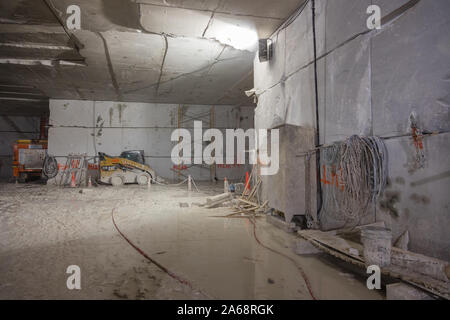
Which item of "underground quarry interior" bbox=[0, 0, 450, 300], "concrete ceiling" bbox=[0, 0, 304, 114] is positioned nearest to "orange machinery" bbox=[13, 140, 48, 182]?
"concrete ceiling" bbox=[0, 0, 304, 114]

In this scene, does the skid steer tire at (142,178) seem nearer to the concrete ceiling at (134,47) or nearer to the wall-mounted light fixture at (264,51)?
the concrete ceiling at (134,47)

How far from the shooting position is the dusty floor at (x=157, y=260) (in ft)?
8.13

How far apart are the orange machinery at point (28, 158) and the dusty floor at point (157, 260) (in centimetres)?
895

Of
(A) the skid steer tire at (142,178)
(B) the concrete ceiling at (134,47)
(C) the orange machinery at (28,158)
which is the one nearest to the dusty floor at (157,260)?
(B) the concrete ceiling at (134,47)

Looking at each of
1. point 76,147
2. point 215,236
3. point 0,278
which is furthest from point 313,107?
point 76,147

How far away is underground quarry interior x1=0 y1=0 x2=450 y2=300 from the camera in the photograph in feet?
8.33

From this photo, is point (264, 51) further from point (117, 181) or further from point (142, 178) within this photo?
point (117, 181)

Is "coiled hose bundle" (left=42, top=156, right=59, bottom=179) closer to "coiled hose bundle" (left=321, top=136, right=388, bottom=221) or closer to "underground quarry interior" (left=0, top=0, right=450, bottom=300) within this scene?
"underground quarry interior" (left=0, top=0, right=450, bottom=300)

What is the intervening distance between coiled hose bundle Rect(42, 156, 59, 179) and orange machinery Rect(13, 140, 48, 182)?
33.8 inches

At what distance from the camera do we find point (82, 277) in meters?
2.74

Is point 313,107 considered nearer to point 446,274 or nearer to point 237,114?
point 446,274

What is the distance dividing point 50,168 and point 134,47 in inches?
347

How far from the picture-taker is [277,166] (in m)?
4.99

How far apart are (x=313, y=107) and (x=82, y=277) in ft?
13.7
